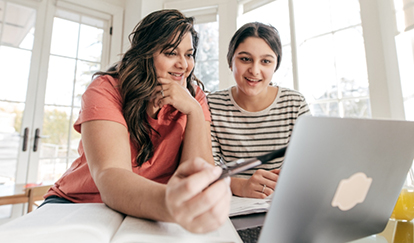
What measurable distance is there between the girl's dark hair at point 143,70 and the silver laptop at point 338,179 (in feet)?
1.85

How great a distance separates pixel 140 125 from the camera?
32.0 inches

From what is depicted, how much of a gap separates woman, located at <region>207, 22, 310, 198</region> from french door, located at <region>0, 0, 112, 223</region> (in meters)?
2.14

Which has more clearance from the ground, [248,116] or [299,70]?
Result: [299,70]

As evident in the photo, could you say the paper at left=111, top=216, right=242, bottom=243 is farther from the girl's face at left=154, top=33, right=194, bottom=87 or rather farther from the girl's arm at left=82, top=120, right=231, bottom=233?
the girl's face at left=154, top=33, right=194, bottom=87

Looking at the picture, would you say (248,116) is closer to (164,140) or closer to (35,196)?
(164,140)

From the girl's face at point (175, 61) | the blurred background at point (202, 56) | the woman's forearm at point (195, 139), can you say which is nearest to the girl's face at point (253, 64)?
the girl's face at point (175, 61)

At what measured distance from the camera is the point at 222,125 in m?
1.10

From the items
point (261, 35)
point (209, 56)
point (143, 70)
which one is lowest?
point (143, 70)

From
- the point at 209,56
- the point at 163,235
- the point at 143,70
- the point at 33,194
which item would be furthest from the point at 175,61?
the point at 209,56

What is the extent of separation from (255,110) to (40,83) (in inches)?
98.8

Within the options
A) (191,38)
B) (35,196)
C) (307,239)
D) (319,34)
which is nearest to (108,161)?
(307,239)

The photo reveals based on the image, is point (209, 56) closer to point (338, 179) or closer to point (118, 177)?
Answer: point (118, 177)

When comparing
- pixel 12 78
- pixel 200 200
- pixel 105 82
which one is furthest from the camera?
pixel 12 78

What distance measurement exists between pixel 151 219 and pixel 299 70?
6.50 feet
